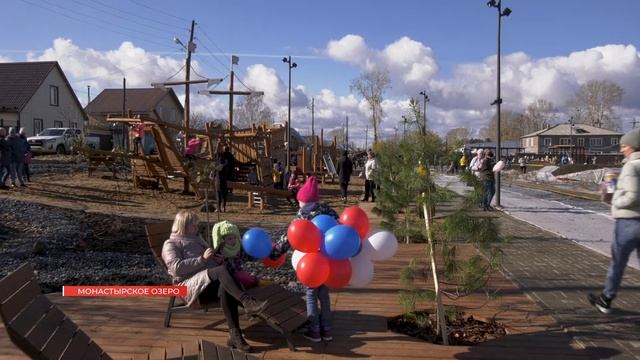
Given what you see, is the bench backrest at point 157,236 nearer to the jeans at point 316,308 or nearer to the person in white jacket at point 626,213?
the jeans at point 316,308

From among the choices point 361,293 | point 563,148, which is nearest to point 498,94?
point 361,293

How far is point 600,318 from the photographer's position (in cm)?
522

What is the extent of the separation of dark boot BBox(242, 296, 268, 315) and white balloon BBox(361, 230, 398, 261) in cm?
97

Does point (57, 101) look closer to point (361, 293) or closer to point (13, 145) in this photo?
point (13, 145)

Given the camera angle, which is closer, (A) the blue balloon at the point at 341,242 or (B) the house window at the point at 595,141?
(A) the blue balloon at the point at 341,242

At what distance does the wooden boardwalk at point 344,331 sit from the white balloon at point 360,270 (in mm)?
502

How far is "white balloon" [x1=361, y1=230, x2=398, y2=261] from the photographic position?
4.61 meters

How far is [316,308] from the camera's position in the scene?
4625 mm

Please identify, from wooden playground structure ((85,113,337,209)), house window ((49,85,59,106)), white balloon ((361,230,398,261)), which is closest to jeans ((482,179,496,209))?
white balloon ((361,230,398,261))

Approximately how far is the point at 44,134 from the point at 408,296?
112ft

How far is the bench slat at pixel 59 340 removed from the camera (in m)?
2.66

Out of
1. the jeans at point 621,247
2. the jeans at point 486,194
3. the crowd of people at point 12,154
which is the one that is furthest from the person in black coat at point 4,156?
the jeans at point 621,247

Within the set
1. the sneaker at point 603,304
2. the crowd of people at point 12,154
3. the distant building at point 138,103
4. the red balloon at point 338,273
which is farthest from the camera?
the distant building at point 138,103

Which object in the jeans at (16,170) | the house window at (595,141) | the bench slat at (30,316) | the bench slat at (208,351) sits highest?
the house window at (595,141)
